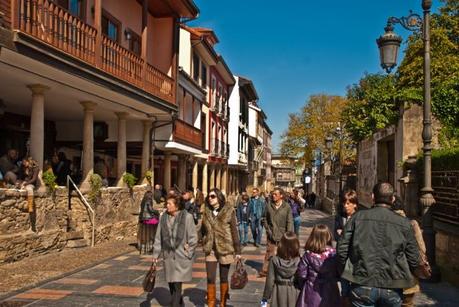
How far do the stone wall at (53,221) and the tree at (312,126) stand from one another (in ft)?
106

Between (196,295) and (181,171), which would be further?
(181,171)

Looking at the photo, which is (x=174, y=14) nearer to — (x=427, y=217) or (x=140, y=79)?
(x=140, y=79)

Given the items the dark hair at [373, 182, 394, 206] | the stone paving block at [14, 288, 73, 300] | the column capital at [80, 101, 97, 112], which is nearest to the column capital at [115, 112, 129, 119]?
the column capital at [80, 101, 97, 112]

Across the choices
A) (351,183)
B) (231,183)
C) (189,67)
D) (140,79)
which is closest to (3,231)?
(140,79)

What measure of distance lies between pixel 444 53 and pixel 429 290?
1785 centimetres

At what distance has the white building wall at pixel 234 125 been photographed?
3903 cm

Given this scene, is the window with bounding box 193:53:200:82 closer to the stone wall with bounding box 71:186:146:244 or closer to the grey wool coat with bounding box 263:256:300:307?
the stone wall with bounding box 71:186:146:244

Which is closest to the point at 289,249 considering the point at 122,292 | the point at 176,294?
the point at 176,294

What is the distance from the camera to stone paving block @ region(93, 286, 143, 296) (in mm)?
7578

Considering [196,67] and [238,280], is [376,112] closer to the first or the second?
[196,67]

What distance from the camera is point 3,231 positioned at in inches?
372

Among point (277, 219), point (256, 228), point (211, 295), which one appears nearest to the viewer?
point (211, 295)

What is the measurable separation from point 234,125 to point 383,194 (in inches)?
1422

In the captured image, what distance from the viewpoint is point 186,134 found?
2091 centimetres
